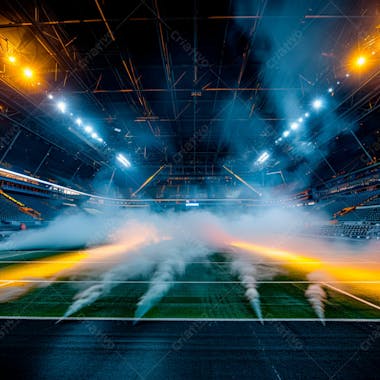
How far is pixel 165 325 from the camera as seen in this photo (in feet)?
9.18

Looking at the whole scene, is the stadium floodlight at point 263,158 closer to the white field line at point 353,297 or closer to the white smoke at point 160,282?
the white smoke at point 160,282

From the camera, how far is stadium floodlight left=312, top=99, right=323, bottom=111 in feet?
29.5

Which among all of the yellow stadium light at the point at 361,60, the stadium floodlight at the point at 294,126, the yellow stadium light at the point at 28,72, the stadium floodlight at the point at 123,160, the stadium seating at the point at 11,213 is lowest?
the stadium seating at the point at 11,213

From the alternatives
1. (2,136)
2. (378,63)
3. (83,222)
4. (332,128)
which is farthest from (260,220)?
(2,136)

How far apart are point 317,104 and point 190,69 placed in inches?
257

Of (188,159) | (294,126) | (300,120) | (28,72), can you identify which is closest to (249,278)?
(300,120)

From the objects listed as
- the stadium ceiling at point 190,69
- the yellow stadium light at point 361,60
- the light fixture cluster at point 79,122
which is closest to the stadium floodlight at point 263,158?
the stadium ceiling at point 190,69

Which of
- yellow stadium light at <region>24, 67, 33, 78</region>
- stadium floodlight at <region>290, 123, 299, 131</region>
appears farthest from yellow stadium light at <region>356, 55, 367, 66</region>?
yellow stadium light at <region>24, 67, 33, 78</region>

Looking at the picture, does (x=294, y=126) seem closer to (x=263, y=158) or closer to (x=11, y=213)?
(x=263, y=158)

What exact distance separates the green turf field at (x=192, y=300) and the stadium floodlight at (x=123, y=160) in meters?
13.3

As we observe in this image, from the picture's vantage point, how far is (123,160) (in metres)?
17.7

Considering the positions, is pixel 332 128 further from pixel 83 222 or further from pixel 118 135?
pixel 83 222

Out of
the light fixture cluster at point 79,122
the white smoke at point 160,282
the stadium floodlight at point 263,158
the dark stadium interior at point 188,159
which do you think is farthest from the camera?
the stadium floodlight at point 263,158

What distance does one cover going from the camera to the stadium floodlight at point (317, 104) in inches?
354
